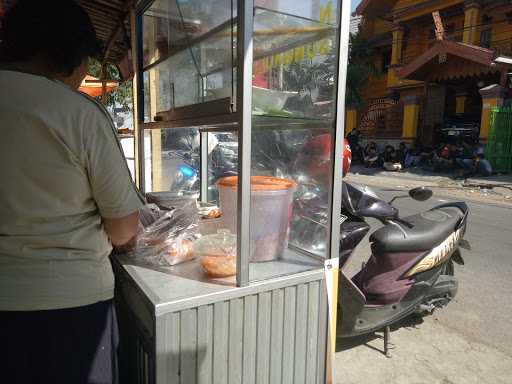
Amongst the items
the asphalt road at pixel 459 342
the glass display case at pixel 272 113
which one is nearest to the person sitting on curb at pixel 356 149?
the asphalt road at pixel 459 342

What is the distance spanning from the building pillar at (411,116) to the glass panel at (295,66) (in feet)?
48.4

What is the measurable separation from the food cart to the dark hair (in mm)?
487

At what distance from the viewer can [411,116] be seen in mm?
15109

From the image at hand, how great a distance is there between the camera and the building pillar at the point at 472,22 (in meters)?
14.4

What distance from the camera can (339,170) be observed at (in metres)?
1.56

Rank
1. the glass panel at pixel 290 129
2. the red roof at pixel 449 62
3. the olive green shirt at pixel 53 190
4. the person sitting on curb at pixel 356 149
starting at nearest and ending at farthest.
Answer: the olive green shirt at pixel 53 190
the glass panel at pixel 290 129
the red roof at pixel 449 62
the person sitting on curb at pixel 356 149

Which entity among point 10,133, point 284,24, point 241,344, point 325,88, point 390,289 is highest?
point 284,24

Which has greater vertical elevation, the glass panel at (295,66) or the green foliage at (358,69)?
the green foliage at (358,69)

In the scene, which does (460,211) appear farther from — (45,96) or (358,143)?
(358,143)

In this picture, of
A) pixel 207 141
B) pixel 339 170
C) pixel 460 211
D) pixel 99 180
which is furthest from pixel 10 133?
pixel 460 211

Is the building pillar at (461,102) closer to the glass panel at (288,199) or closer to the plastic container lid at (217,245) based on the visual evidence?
the glass panel at (288,199)

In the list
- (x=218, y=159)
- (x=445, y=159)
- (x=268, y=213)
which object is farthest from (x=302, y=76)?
(x=445, y=159)

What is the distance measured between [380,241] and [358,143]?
568 inches

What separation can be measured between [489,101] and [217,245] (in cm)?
1286
